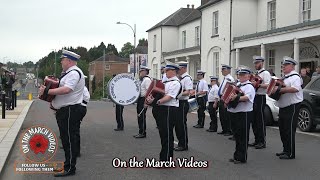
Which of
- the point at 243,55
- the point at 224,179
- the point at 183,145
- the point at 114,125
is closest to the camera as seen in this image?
the point at 224,179

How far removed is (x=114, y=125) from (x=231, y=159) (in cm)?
722

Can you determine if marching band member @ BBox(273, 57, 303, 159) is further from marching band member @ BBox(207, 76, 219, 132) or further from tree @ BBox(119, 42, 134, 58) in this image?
tree @ BBox(119, 42, 134, 58)

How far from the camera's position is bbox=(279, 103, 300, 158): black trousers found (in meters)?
8.90

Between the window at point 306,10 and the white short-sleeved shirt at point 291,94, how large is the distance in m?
15.8

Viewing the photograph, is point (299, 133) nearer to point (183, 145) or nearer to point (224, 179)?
point (183, 145)

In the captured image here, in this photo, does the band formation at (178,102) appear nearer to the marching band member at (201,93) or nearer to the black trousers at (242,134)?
the black trousers at (242,134)

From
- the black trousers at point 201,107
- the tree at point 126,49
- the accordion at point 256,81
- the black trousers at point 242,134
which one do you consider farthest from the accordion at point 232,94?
the tree at point 126,49

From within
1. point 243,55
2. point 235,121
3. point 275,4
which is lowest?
point 235,121

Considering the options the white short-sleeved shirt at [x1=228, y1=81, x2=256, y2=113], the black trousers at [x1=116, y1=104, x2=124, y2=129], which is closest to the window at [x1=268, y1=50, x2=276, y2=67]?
the black trousers at [x1=116, y1=104, x2=124, y2=129]

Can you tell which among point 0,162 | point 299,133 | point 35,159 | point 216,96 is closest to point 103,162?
point 35,159

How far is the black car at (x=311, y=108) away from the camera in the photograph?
41.1 ft

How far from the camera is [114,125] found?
15.3 m

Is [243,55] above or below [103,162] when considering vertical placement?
above

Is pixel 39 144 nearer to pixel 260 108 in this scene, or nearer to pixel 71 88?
pixel 71 88
